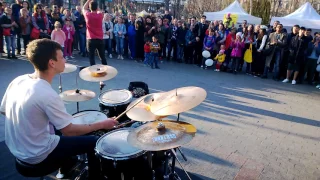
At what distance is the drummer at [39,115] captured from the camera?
2.13m

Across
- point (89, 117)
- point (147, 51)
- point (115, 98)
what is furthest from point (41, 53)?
point (147, 51)

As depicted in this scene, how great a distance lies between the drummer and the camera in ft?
6.99

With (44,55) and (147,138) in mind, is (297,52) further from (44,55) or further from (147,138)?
(44,55)

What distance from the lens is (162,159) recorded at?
3115 mm

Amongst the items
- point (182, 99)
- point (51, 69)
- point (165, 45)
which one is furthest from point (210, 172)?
point (165, 45)

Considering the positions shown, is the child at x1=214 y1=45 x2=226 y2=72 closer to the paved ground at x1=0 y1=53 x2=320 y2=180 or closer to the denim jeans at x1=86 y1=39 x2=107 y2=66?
the paved ground at x1=0 y1=53 x2=320 y2=180

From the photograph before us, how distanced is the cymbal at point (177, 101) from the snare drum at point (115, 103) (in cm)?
103

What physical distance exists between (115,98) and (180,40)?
721 cm

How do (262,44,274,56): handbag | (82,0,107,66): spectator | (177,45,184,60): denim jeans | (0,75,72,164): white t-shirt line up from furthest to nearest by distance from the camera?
(177,45,184,60): denim jeans < (262,44,274,56): handbag < (82,0,107,66): spectator < (0,75,72,164): white t-shirt

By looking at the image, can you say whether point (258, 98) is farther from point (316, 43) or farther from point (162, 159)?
point (162, 159)

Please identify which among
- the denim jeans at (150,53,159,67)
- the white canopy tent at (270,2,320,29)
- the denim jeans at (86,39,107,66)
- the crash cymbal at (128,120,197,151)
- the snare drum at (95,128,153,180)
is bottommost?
the snare drum at (95,128,153,180)

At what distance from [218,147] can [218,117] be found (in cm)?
Result: 130

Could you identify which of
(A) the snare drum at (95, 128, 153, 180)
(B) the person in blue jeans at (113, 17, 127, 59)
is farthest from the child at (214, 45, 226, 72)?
(A) the snare drum at (95, 128, 153, 180)

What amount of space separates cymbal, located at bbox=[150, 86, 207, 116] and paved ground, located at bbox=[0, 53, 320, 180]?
140 centimetres
